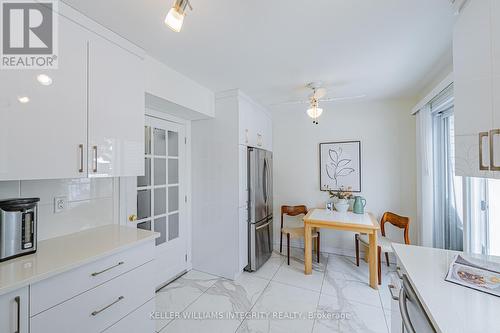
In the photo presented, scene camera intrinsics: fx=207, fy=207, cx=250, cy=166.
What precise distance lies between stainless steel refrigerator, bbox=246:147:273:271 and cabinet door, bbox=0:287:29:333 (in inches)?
83.1

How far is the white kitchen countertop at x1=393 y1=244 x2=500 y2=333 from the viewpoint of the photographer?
2.40ft

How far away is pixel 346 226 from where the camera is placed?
257 cm

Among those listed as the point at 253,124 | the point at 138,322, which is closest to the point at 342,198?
the point at 253,124

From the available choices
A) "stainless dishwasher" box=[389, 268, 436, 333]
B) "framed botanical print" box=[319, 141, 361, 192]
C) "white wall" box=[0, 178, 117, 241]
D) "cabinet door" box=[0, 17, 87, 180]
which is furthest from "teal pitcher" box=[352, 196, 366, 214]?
"cabinet door" box=[0, 17, 87, 180]

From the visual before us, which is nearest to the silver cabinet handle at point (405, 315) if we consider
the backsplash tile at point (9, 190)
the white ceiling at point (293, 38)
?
the white ceiling at point (293, 38)

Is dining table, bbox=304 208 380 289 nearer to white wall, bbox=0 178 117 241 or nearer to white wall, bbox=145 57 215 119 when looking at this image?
white wall, bbox=145 57 215 119

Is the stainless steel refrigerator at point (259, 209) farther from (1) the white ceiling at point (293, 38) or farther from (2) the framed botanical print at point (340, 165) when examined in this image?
(1) the white ceiling at point (293, 38)

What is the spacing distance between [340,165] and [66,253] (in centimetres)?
337

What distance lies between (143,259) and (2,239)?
0.72 m

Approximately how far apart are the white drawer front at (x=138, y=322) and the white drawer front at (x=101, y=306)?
3 cm

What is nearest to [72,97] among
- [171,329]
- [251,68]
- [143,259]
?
[143,259]

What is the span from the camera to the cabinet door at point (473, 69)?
36.3 inches

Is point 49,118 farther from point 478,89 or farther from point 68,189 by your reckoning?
point 478,89

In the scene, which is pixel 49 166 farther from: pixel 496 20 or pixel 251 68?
pixel 496 20
